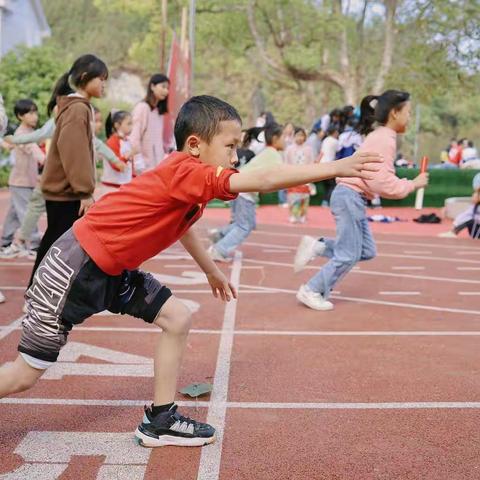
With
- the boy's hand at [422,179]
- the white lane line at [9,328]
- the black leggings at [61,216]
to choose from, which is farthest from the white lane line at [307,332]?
the boy's hand at [422,179]

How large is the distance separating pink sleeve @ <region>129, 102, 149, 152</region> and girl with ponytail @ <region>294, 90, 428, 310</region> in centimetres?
282

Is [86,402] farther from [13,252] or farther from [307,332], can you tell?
[13,252]

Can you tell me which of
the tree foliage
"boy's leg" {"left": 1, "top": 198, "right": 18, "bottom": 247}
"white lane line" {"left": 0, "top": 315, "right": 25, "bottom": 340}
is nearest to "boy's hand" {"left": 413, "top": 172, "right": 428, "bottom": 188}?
"white lane line" {"left": 0, "top": 315, "right": 25, "bottom": 340}

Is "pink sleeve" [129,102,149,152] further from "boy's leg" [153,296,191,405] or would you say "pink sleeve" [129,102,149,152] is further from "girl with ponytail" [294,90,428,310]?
"boy's leg" [153,296,191,405]

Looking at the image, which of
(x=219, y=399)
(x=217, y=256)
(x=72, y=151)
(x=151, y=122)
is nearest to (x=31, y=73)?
(x=151, y=122)

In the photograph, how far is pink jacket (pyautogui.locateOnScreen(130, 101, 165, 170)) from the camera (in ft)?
27.7

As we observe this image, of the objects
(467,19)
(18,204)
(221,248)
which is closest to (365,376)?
(221,248)

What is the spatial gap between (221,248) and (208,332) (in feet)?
11.1

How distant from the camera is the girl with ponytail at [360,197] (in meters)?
5.74

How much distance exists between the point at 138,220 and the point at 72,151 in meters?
2.36

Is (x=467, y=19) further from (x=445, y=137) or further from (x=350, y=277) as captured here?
(x=445, y=137)

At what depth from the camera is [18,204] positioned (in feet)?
30.2

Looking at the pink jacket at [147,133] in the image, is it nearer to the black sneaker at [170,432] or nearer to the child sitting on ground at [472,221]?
the black sneaker at [170,432]

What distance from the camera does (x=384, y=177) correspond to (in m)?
5.51
